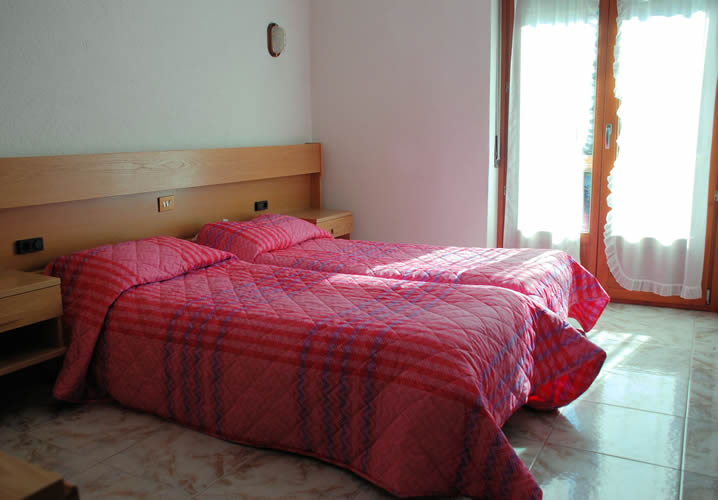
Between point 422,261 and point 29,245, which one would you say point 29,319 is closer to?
point 29,245

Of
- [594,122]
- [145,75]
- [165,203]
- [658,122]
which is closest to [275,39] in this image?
[145,75]

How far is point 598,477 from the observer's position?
212cm

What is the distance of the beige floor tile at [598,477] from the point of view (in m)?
2.02

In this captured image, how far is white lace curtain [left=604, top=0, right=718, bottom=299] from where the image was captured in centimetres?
380

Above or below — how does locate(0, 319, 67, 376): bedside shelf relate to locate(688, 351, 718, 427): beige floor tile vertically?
above

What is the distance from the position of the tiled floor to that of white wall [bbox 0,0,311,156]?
126 centimetres

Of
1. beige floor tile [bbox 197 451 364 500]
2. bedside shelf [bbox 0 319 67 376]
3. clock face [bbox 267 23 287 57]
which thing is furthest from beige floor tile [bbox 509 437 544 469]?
clock face [bbox 267 23 287 57]

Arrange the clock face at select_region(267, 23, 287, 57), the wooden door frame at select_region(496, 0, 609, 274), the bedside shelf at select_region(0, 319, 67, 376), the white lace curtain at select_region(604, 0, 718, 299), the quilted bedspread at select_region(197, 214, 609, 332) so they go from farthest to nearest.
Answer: the clock face at select_region(267, 23, 287, 57)
the wooden door frame at select_region(496, 0, 609, 274)
the white lace curtain at select_region(604, 0, 718, 299)
the quilted bedspread at select_region(197, 214, 609, 332)
the bedside shelf at select_region(0, 319, 67, 376)

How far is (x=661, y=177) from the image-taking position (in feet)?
13.0

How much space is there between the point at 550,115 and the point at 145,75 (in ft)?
8.41

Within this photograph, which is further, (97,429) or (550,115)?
(550,115)

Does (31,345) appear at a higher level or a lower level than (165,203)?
lower

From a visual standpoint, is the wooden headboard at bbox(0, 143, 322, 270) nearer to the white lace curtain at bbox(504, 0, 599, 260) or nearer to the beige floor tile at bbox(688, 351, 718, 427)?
the white lace curtain at bbox(504, 0, 599, 260)

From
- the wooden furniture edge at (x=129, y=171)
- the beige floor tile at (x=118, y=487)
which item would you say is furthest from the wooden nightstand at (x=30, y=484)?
the wooden furniture edge at (x=129, y=171)
